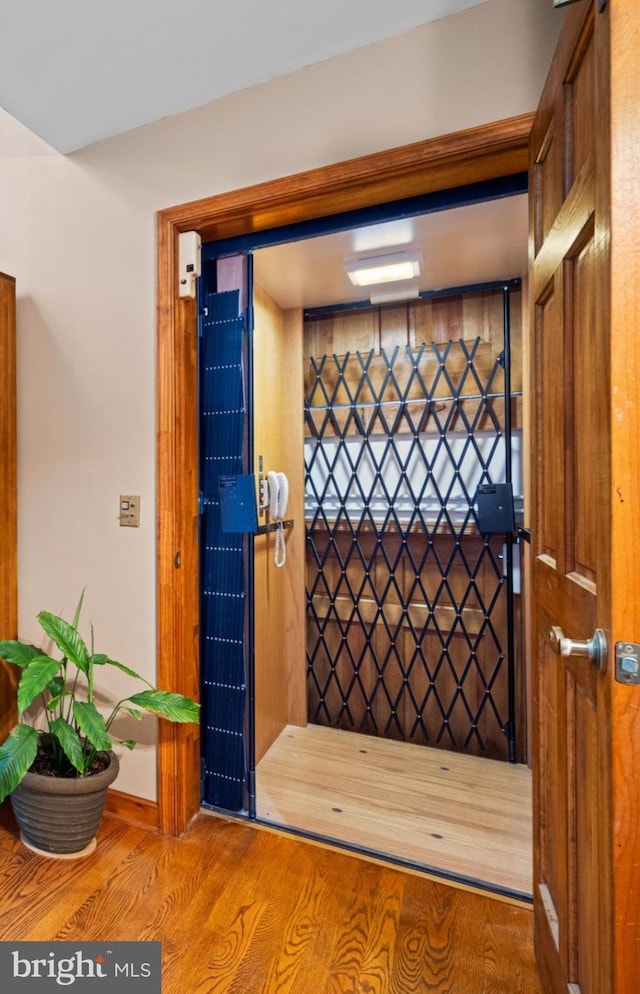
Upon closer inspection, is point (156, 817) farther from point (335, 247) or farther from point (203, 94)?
point (203, 94)

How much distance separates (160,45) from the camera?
143cm

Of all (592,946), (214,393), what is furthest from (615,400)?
(214,393)

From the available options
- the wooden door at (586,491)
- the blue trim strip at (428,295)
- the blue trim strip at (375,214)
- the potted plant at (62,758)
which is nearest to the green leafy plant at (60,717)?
the potted plant at (62,758)

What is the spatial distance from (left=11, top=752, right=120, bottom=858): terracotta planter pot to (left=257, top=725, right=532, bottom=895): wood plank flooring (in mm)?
600

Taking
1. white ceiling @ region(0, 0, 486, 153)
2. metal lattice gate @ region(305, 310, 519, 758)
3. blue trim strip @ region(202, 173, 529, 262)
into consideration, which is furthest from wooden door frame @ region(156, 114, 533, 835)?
metal lattice gate @ region(305, 310, 519, 758)

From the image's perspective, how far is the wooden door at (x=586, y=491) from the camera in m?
0.69

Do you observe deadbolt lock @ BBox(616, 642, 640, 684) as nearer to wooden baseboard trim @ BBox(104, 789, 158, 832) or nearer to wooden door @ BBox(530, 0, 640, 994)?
wooden door @ BBox(530, 0, 640, 994)

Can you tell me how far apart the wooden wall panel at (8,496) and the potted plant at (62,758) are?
1.02 feet

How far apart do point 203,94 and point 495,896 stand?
2.66 metres

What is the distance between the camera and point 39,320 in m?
1.89

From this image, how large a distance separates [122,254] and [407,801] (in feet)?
7.72

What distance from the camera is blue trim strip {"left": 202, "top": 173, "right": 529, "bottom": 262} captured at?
1.42 m

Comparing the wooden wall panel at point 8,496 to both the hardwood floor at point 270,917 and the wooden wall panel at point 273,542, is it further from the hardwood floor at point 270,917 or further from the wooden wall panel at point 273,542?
the wooden wall panel at point 273,542

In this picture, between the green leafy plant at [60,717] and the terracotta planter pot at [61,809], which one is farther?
the terracotta planter pot at [61,809]
